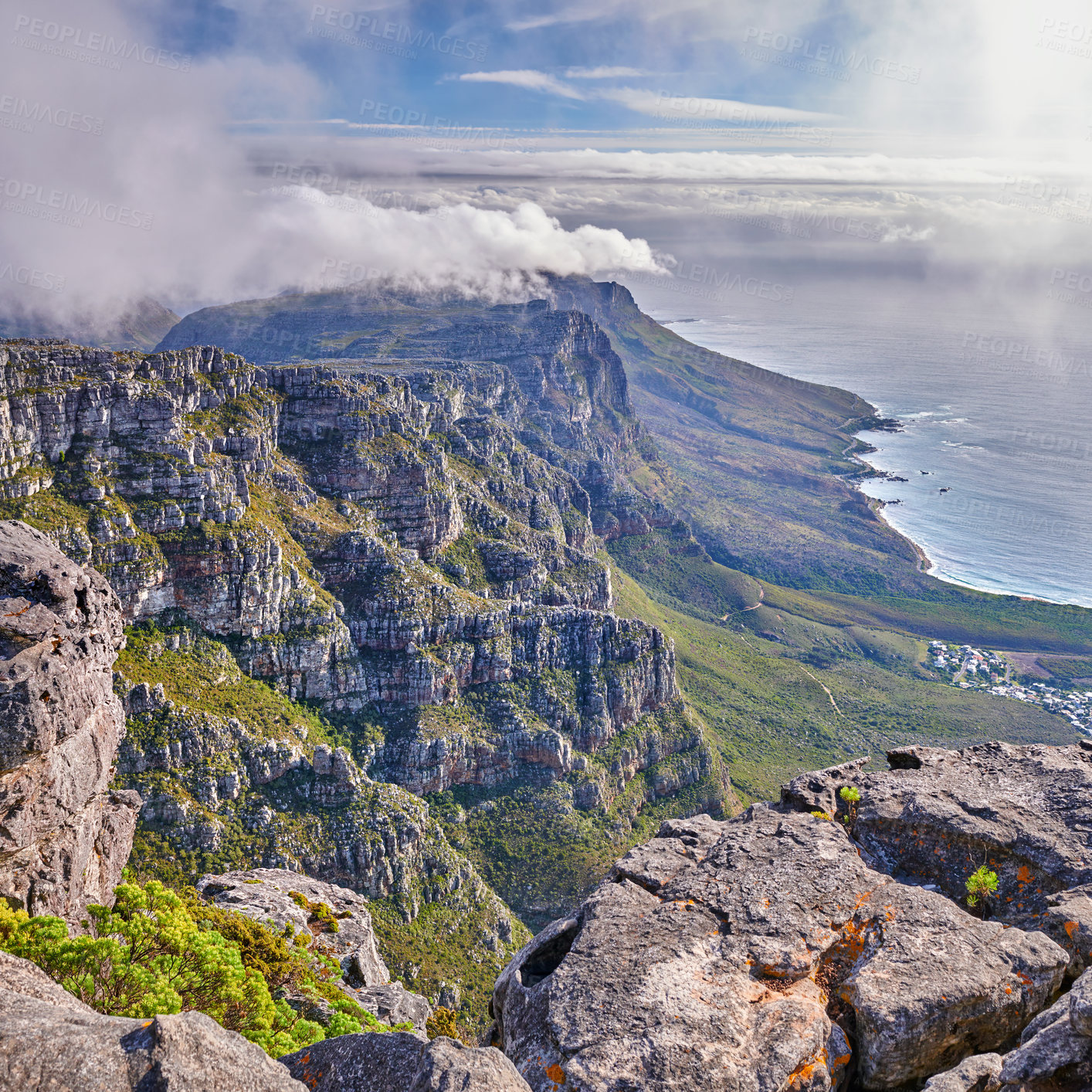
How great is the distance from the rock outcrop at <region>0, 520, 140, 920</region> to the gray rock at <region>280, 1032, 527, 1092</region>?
21.4 meters

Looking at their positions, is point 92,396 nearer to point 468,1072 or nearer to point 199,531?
point 199,531

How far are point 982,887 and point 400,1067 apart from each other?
83.2 ft

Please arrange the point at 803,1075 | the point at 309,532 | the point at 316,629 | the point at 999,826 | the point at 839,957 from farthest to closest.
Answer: the point at 309,532 < the point at 316,629 < the point at 999,826 < the point at 839,957 < the point at 803,1075

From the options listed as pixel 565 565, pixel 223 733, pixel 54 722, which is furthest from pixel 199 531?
pixel 565 565

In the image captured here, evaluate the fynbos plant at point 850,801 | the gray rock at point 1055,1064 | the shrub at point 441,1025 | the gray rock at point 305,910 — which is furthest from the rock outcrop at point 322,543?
the gray rock at point 1055,1064

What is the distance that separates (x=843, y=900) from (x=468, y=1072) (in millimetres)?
17430

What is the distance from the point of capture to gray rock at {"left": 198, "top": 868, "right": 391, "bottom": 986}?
69.1 meters

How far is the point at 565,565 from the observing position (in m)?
195

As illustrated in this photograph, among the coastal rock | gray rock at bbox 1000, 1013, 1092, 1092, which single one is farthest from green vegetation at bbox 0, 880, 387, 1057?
gray rock at bbox 1000, 1013, 1092, 1092

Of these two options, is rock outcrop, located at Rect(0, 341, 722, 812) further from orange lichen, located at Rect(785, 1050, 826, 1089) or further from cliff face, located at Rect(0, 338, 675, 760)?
orange lichen, located at Rect(785, 1050, 826, 1089)

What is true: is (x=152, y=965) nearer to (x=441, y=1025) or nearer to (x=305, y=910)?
(x=441, y=1025)

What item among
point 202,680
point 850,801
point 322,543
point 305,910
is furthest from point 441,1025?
point 322,543

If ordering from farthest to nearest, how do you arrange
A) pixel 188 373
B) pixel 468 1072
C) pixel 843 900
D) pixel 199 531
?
pixel 188 373 < pixel 199 531 < pixel 843 900 < pixel 468 1072

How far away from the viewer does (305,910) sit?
250 ft
